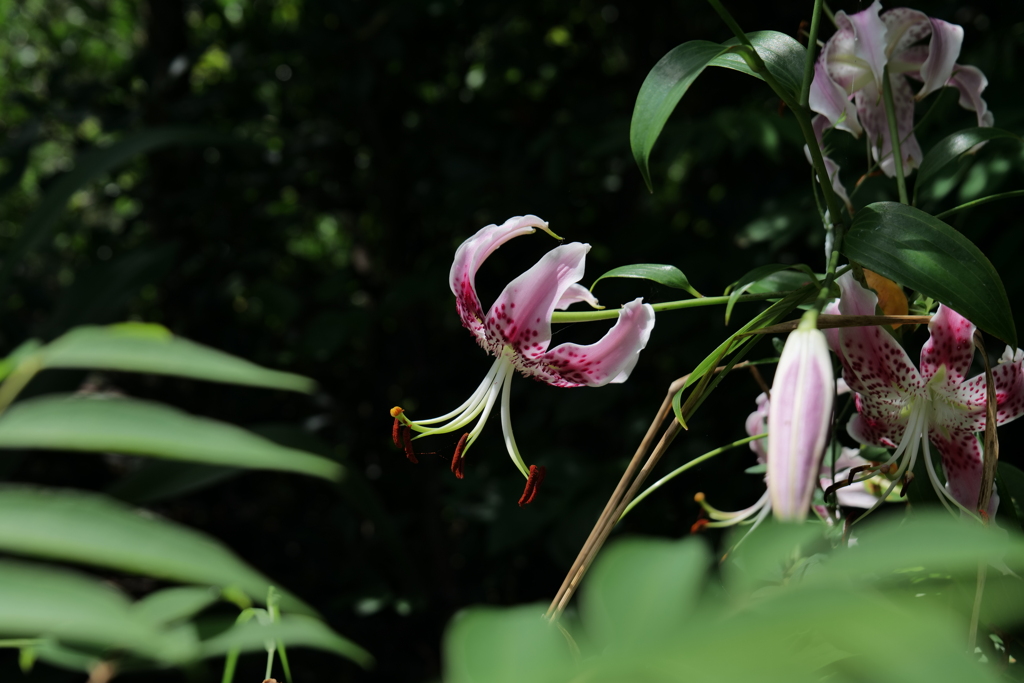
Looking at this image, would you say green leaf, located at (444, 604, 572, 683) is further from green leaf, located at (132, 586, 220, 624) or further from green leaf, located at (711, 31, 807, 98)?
green leaf, located at (711, 31, 807, 98)

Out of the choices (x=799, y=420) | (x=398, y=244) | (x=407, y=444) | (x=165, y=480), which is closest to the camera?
(x=799, y=420)

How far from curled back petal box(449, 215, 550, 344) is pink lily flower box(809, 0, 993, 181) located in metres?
0.16

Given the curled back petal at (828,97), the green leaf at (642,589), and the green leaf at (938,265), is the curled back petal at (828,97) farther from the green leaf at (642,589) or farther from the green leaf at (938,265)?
the green leaf at (642,589)

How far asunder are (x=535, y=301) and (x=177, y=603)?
203 mm

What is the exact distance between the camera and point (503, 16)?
1.27m

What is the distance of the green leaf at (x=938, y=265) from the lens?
0.95 feet

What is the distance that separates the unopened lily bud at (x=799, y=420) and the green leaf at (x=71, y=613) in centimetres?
16

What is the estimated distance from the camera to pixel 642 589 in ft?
0.46

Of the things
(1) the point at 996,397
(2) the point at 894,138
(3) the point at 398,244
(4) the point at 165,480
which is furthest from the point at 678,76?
(3) the point at 398,244

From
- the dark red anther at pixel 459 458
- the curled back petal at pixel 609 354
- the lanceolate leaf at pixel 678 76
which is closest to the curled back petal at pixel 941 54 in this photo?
the lanceolate leaf at pixel 678 76

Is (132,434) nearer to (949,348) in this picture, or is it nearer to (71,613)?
(71,613)

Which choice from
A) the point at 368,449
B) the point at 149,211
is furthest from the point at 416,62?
the point at 368,449

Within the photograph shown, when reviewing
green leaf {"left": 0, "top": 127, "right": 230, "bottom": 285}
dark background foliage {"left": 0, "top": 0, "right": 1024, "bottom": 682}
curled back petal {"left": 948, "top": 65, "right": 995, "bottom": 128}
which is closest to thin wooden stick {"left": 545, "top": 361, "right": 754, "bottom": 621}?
curled back petal {"left": 948, "top": 65, "right": 995, "bottom": 128}

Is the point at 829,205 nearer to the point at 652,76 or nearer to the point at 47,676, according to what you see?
the point at 652,76
